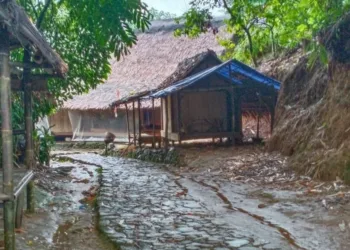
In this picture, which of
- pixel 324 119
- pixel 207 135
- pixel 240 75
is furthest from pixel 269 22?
pixel 324 119

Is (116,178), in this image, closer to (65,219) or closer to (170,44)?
(65,219)

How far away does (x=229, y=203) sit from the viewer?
8.06m

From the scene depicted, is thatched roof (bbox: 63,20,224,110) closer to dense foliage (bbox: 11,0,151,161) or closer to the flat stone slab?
dense foliage (bbox: 11,0,151,161)

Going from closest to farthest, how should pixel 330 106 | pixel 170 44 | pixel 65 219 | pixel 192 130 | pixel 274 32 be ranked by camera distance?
pixel 65 219 < pixel 330 106 < pixel 192 130 < pixel 274 32 < pixel 170 44

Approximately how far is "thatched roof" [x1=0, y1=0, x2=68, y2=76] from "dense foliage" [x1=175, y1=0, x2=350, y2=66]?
549 cm

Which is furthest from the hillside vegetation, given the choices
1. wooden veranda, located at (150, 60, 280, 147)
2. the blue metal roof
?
wooden veranda, located at (150, 60, 280, 147)

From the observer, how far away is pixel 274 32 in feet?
65.6

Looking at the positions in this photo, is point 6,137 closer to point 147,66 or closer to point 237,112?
point 237,112

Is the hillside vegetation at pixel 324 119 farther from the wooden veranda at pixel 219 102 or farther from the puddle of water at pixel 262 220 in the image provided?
the wooden veranda at pixel 219 102

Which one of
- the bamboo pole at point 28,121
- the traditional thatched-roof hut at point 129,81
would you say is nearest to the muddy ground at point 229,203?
the bamboo pole at point 28,121

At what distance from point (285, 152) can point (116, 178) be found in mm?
4128

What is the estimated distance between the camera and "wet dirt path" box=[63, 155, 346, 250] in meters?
5.62

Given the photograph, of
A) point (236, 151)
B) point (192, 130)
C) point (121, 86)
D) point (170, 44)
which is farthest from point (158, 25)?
point (236, 151)

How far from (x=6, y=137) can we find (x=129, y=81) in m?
21.4
